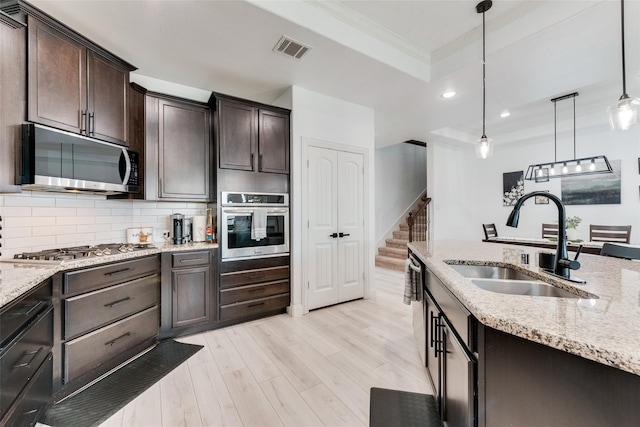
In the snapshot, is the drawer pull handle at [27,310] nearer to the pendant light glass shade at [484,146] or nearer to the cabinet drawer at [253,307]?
the cabinet drawer at [253,307]

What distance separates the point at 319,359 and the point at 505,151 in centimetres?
670

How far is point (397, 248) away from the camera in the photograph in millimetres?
6301

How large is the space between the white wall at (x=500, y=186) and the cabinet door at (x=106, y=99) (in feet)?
18.1

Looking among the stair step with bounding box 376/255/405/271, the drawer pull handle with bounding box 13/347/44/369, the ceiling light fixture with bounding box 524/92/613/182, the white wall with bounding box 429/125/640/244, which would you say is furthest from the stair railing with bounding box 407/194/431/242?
the drawer pull handle with bounding box 13/347/44/369

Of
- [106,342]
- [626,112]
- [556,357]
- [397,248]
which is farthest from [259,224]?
[397,248]

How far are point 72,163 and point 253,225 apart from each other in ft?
5.16

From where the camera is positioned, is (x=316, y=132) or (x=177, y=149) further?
(x=316, y=132)

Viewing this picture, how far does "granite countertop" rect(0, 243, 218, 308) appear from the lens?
124 cm

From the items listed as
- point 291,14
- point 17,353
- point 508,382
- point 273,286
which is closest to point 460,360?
point 508,382

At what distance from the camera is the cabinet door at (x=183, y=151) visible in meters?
2.78

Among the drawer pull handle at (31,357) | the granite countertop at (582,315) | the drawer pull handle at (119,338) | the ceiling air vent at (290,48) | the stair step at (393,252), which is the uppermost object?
the ceiling air vent at (290,48)

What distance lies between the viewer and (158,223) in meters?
3.01

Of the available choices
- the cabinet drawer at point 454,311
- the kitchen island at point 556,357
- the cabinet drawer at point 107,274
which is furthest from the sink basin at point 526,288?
the cabinet drawer at point 107,274

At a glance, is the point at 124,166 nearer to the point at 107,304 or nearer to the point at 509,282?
the point at 107,304
